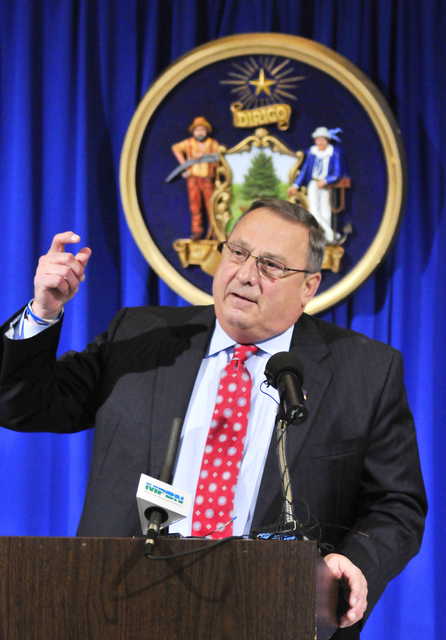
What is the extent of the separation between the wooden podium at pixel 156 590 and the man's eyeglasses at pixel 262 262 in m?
1.05

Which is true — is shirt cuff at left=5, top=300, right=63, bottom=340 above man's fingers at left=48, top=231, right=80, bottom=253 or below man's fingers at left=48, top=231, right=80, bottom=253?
below

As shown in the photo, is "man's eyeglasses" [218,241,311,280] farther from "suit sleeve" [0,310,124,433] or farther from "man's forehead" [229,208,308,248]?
"suit sleeve" [0,310,124,433]

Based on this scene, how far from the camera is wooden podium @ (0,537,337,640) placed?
1.27 meters

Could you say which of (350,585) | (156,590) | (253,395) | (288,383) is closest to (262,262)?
(253,395)

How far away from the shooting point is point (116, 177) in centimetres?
317

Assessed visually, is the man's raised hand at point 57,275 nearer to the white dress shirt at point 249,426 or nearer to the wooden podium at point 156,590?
the white dress shirt at point 249,426

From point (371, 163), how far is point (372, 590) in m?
1.64

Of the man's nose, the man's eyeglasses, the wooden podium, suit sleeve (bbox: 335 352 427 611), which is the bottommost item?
the wooden podium

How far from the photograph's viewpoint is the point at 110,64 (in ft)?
10.5

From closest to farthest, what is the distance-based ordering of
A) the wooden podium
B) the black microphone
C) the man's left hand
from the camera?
1. the wooden podium
2. the black microphone
3. the man's left hand

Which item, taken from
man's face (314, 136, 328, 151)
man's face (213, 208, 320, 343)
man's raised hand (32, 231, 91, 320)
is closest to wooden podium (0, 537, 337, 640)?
man's raised hand (32, 231, 91, 320)

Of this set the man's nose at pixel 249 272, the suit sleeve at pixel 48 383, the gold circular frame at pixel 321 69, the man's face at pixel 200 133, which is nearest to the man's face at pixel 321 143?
the gold circular frame at pixel 321 69

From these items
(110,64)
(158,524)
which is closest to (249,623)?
(158,524)

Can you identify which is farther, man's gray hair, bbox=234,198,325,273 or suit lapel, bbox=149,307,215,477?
man's gray hair, bbox=234,198,325,273
